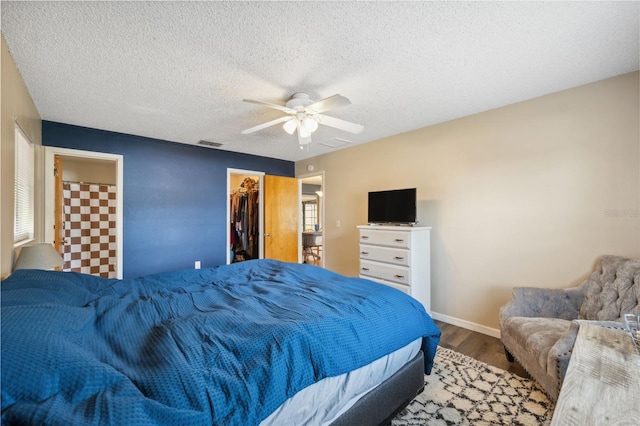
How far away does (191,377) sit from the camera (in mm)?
971

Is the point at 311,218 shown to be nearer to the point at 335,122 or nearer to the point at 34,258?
the point at 335,122

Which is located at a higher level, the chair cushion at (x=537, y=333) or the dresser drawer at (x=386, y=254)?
the dresser drawer at (x=386, y=254)

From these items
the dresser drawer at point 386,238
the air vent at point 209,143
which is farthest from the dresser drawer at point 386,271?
the air vent at point 209,143

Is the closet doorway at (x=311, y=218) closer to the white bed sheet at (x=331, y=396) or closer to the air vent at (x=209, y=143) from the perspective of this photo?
the air vent at (x=209, y=143)

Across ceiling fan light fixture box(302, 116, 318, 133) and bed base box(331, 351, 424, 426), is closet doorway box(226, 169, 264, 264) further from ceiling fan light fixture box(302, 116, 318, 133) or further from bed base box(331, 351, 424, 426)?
bed base box(331, 351, 424, 426)

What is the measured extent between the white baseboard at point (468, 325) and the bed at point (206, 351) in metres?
1.34

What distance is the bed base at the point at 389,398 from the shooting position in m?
1.38

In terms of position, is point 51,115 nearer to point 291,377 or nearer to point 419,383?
point 291,377

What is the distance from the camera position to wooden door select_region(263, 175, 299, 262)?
4.80m

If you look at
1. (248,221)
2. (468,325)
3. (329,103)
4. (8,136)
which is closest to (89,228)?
(248,221)

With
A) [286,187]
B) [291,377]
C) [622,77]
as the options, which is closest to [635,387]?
[291,377]

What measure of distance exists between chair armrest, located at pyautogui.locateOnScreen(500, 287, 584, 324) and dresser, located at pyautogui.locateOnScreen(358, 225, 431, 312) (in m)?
0.96

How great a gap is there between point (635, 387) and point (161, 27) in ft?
8.77

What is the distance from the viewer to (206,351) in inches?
44.6
